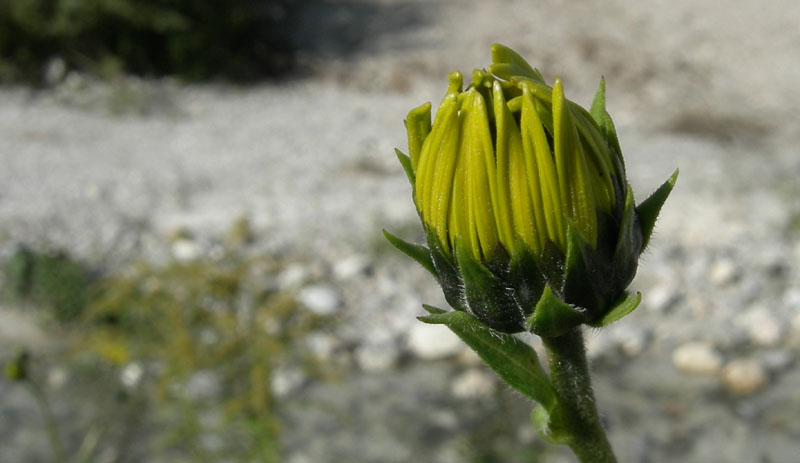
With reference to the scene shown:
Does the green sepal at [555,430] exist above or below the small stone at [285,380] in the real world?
above

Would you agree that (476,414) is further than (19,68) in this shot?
No

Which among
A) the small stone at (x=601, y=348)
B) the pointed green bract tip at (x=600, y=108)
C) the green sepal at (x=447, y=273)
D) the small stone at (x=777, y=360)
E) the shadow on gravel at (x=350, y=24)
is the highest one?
the shadow on gravel at (x=350, y=24)

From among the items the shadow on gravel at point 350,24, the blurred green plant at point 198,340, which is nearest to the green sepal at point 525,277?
the blurred green plant at point 198,340

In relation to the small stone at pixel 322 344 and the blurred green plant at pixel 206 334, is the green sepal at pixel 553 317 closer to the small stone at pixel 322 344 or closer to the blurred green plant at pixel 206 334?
the blurred green plant at pixel 206 334

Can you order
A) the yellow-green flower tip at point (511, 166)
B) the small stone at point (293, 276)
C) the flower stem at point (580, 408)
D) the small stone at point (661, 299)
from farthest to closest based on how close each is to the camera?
the small stone at point (293, 276)
the small stone at point (661, 299)
the flower stem at point (580, 408)
the yellow-green flower tip at point (511, 166)

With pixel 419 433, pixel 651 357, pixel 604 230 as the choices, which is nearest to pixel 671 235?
pixel 651 357

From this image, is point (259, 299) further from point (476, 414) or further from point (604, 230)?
point (604, 230)

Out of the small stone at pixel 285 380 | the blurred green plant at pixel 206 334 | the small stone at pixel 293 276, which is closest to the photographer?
the blurred green plant at pixel 206 334

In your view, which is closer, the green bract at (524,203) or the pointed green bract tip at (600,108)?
the green bract at (524,203)
